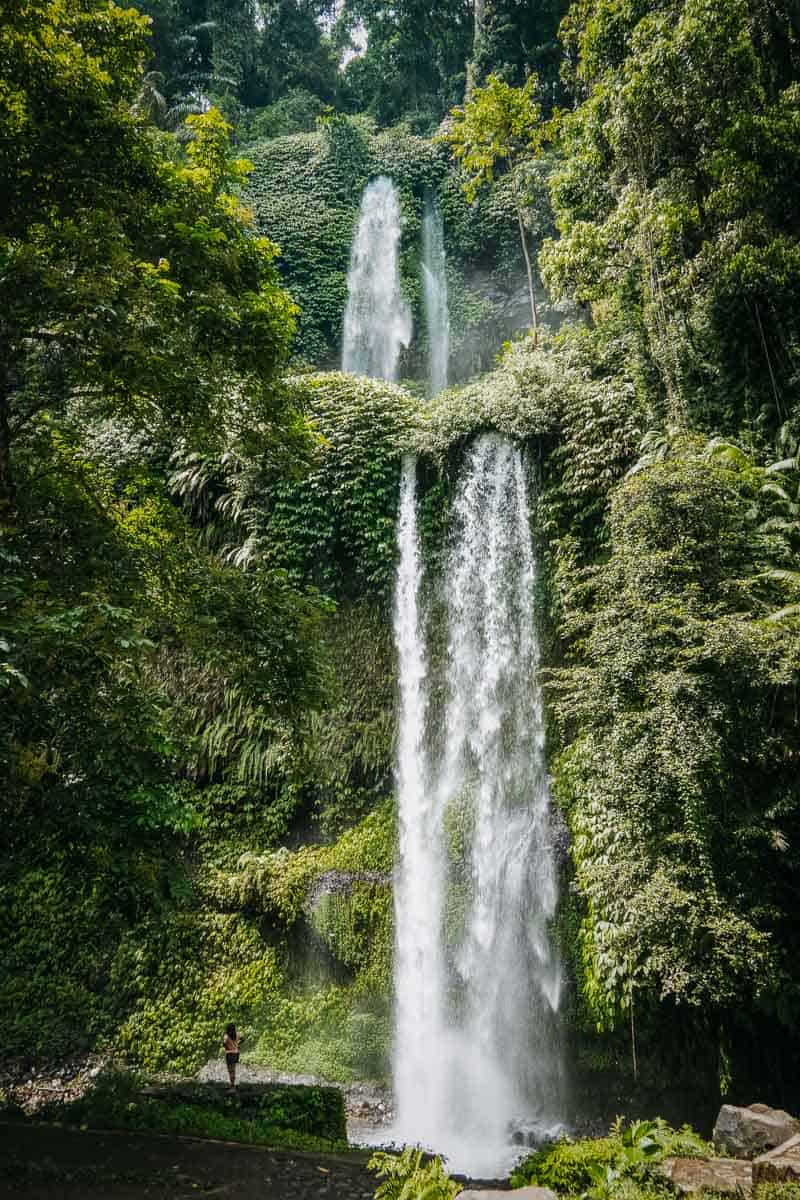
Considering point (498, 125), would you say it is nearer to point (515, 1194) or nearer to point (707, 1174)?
point (707, 1174)

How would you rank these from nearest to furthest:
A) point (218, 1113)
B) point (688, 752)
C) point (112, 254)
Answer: point (112, 254)
point (688, 752)
point (218, 1113)

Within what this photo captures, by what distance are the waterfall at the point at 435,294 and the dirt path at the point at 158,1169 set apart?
18.2 metres

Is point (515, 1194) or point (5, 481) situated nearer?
point (515, 1194)

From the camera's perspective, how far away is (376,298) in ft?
72.7

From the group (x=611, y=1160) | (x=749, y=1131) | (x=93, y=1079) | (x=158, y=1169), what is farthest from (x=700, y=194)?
(x=93, y=1079)

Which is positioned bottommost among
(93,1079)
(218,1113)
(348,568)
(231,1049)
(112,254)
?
(93,1079)

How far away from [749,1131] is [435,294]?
21374mm

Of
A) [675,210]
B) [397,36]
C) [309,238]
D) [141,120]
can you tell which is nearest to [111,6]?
[141,120]

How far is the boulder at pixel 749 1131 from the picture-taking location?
5.38 m

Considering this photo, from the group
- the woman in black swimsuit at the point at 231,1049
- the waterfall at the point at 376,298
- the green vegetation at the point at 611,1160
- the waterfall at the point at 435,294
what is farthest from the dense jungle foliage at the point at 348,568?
the waterfall at the point at 376,298

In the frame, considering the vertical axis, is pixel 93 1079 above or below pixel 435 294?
below

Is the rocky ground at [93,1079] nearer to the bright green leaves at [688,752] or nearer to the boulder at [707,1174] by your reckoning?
the bright green leaves at [688,752]

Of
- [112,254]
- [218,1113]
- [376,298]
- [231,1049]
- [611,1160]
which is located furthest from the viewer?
[376,298]

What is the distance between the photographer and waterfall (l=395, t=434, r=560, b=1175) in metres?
9.17
